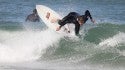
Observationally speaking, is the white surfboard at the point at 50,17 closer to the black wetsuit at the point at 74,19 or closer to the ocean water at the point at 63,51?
the ocean water at the point at 63,51

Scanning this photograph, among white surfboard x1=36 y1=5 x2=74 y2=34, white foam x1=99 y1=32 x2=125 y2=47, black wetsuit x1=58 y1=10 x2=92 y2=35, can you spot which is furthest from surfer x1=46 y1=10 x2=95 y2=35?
white foam x1=99 y1=32 x2=125 y2=47

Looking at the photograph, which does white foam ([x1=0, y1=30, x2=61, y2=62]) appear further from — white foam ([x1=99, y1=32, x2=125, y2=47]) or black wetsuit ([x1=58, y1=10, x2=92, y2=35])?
white foam ([x1=99, y1=32, x2=125, y2=47])

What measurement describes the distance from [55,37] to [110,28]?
14.3ft

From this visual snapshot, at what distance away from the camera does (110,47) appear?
17531 mm

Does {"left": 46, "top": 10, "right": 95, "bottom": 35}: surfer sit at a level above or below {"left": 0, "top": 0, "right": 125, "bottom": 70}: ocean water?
above

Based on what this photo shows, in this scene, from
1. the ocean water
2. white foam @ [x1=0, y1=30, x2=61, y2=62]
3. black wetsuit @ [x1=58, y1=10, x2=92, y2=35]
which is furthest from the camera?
white foam @ [x1=0, y1=30, x2=61, y2=62]

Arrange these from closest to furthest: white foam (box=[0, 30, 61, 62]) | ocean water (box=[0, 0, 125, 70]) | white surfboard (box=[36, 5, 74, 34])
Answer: ocean water (box=[0, 0, 125, 70]) → white foam (box=[0, 30, 61, 62]) → white surfboard (box=[36, 5, 74, 34])

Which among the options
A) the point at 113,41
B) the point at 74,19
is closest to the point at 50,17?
the point at 74,19

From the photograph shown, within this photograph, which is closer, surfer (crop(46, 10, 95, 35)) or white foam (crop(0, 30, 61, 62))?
surfer (crop(46, 10, 95, 35))

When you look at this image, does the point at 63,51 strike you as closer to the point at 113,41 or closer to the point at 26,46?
the point at 26,46

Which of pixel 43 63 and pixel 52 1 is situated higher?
pixel 52 1

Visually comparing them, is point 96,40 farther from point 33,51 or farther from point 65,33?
point 33,51

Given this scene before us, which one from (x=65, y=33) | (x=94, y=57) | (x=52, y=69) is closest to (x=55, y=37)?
(x=65, y=33)

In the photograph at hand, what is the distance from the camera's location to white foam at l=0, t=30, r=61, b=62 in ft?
54.6
